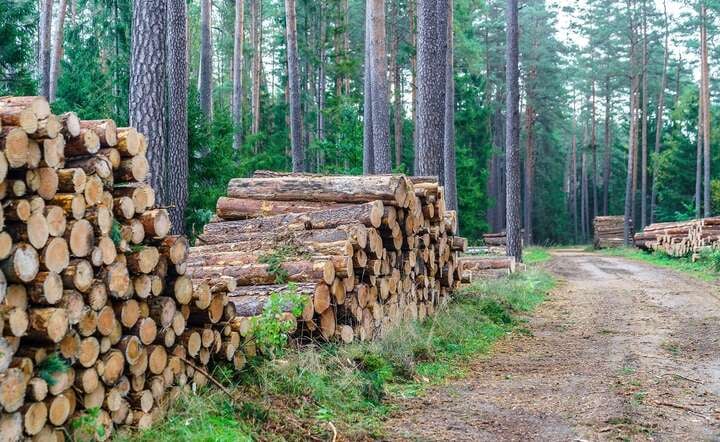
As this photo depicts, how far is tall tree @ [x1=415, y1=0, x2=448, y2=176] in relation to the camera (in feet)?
46.4

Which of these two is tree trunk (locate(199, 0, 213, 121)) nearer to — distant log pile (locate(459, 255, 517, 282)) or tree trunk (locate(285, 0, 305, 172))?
tree trunk (locate(285, 0, 305, 172))

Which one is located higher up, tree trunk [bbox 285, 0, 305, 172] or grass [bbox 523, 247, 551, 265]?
tree trunk [bbox 285, 0, 305, 172]

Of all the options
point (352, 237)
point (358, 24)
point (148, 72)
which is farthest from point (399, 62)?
point (352, 237)

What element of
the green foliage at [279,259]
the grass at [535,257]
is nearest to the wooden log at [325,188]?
the green foliage at [279,259]

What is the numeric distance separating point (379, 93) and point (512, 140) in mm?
4815

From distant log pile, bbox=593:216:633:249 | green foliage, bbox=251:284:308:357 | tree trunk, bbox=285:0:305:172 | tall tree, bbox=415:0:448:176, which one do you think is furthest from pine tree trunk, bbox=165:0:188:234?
distant log pile, bbox=593:216:633:249

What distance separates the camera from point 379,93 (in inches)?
749

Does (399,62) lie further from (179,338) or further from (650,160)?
(179,338)

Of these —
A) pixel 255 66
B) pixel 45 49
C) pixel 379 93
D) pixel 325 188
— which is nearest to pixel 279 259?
pixel 325 188

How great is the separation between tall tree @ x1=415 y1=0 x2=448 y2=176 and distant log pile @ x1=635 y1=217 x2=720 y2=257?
1264 centimetres

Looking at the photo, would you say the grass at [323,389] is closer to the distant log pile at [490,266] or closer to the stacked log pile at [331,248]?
the stacked log pile at [331,248]

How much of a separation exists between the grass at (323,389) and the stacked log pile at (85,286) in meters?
0.30

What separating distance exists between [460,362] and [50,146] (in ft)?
18.2

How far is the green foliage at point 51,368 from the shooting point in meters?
4.33
